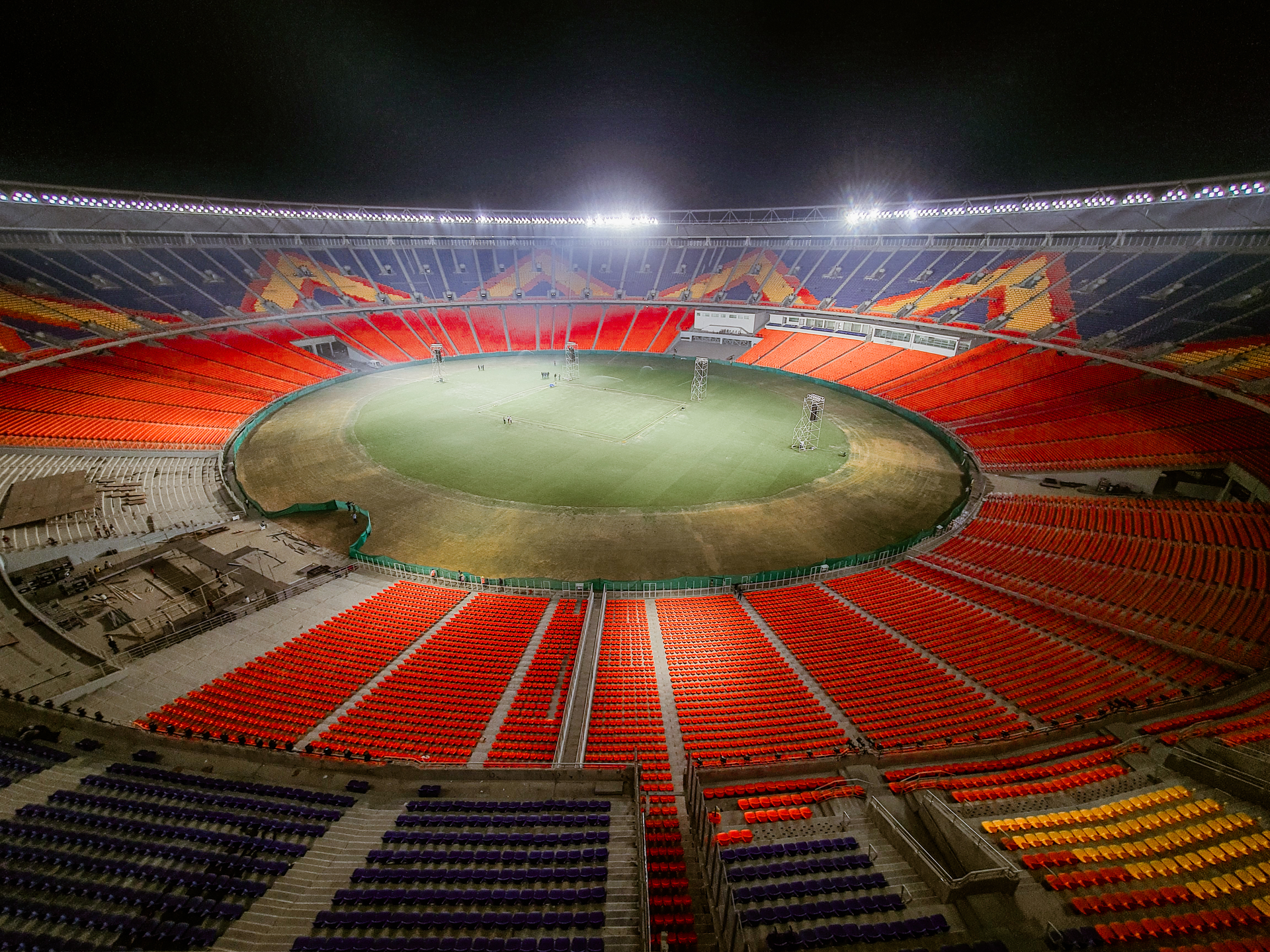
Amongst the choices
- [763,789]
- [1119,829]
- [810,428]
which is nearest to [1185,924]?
[1119,829]

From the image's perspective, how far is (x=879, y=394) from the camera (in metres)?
45.7

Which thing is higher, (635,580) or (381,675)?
(635,580)

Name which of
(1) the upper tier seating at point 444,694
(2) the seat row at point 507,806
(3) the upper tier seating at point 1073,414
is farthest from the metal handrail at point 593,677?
(3) the upper tier seating at point 1073,414

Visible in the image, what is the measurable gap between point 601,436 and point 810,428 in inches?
599

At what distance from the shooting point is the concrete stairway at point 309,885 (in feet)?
27.7

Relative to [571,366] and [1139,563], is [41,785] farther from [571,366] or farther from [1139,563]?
[571,366]

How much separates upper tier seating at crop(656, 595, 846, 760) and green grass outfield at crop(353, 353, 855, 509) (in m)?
10.3

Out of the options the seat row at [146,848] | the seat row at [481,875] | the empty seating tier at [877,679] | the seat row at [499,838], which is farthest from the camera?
the empty seating tier at [877,679]

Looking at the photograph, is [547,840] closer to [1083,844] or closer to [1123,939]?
[1123,939]

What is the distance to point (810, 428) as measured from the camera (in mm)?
37781

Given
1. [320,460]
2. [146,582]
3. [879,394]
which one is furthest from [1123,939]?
[879,394]

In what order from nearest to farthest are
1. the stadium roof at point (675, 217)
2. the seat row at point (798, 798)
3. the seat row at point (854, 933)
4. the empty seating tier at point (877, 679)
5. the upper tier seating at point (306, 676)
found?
the seat row at point (854, 933) < the seat row at point (798, 798) < the upper tier seating at point (306, 676) < the empty seating tier at point (877, 679) < the stadium roof at point (675, 217)

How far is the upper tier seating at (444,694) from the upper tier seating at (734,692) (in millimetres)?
5473

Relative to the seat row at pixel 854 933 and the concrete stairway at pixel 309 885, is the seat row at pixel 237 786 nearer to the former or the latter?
the concrete stairway at pixel 309 885
